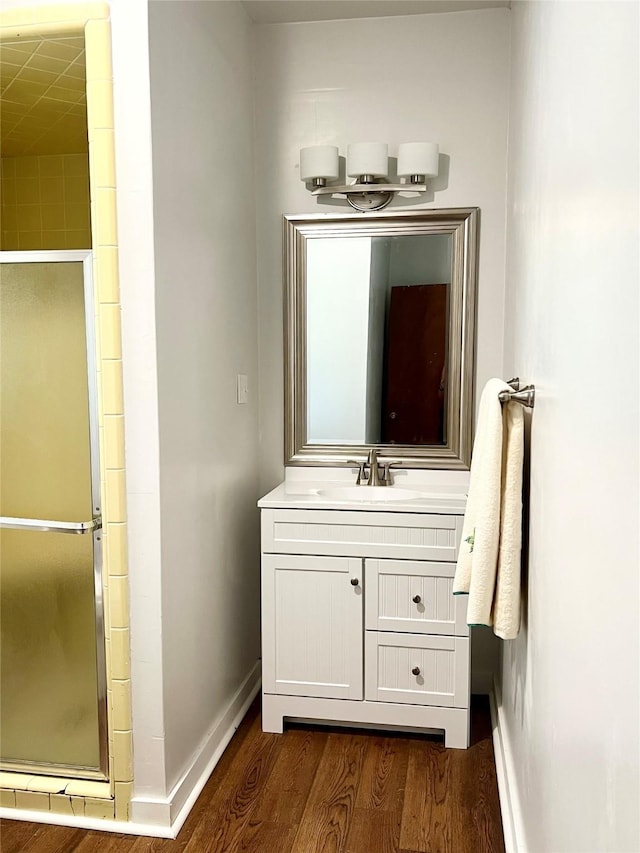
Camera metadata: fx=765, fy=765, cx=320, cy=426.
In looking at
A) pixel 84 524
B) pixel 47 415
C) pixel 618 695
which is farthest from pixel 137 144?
pixel 618 695

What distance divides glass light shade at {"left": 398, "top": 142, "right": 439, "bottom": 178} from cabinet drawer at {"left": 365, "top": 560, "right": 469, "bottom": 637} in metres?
1.41

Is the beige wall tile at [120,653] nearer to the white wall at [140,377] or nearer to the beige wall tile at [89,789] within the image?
the white wall at [140,377]

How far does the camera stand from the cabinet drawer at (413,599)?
2605mm

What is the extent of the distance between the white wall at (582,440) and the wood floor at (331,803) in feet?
1.29

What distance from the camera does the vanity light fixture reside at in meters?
2.81

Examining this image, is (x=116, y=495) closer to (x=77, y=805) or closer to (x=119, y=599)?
(x=119, y=599)

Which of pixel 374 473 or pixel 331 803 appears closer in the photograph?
pixel 331 803

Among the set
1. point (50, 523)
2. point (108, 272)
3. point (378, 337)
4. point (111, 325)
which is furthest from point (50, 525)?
point (378, 337)

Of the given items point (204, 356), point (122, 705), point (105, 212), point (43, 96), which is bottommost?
point (122, 705)

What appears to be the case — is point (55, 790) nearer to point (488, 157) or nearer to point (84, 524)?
point (84, 524)

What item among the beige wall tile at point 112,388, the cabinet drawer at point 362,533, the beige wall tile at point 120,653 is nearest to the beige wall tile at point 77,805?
the beige wall tile at point 120,653

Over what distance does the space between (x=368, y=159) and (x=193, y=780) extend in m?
2.20

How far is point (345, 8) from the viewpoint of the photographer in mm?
2855

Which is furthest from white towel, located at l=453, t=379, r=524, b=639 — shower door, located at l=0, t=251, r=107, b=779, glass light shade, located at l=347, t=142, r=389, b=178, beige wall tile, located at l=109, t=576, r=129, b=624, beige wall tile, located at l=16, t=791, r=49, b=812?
beige wall tile, located at l=16, t=791, r=49, b=812
